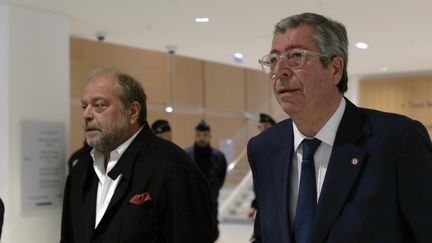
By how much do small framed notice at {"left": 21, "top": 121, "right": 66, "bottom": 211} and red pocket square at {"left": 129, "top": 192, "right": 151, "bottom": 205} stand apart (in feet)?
14.5

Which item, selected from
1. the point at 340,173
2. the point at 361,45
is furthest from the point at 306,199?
the point at 361,45

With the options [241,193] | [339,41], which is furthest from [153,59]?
[339,41]

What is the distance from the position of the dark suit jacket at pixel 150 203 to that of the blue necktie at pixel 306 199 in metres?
0.98

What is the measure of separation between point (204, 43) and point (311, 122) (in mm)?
7880

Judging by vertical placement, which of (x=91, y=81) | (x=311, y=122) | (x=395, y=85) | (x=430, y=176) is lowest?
(x=430, y=176)

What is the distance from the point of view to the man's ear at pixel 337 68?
194 centimetres

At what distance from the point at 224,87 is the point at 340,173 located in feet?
50.1

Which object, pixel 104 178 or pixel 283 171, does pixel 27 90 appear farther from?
pixel 283 171

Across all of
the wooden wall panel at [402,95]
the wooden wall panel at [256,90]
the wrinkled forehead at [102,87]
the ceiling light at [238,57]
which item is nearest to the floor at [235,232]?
the ceiling light at [238,57]

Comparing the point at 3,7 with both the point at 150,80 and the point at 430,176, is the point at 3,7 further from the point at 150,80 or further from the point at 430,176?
the point at 150,80

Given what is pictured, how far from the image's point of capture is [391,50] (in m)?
10.6

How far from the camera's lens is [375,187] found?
1828 millimetres

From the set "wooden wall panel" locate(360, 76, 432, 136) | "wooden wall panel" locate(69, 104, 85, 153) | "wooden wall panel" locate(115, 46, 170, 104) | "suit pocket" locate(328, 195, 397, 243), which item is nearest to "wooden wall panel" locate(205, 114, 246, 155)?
"wooden wall panel" locate(115, 46, 170, 104)

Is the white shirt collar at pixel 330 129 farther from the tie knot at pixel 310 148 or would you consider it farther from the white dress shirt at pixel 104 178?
the white dress shirt at pixel 104 178
